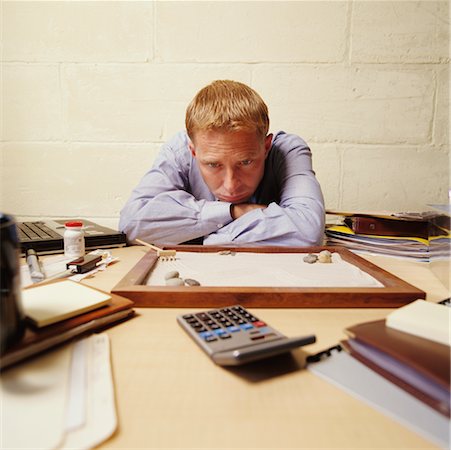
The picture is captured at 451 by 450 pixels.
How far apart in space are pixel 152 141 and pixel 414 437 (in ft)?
5.36

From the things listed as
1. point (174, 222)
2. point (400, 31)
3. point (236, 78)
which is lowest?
point (174, 222)

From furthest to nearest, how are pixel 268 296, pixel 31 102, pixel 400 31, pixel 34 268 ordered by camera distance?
pixel 31 102 → pixel 400 31 → pixel 34 268 → pixel 268 296

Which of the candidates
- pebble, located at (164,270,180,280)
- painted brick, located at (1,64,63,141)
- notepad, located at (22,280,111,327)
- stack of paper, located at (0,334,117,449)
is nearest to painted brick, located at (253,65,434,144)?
painted brick, located at (1,64,63,141)

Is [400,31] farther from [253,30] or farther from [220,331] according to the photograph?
[220,331]

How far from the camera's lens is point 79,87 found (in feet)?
5.93

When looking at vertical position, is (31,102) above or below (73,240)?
above

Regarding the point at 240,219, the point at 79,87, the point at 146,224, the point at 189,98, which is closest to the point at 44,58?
the point at 79,87

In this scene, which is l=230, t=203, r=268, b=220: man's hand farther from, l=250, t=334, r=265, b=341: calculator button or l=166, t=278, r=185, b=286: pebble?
l=250, t=334, r=265, b=341: calculator button

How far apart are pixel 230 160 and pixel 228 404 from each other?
2.97 feet

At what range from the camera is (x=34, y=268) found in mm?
863

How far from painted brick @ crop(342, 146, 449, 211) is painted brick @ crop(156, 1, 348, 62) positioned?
1.45 ft

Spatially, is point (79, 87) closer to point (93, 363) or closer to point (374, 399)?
point (93, 363)

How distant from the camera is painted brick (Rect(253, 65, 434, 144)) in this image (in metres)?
1.74

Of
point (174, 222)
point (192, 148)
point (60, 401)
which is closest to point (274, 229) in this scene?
point (174, 222)
